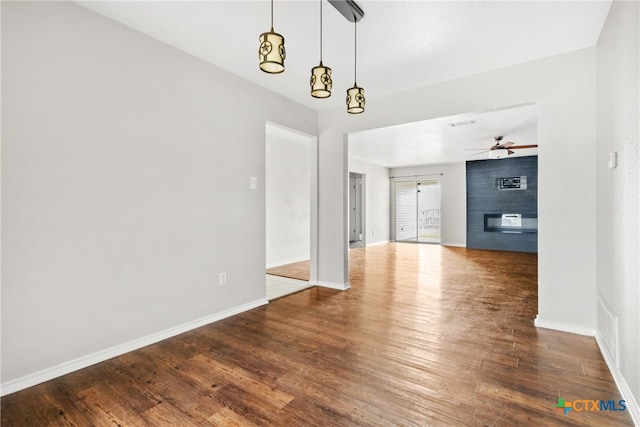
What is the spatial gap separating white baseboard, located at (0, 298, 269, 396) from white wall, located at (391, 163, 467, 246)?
7.76m

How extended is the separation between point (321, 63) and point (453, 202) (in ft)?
27.2

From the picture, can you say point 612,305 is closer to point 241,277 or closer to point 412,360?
point 412,360

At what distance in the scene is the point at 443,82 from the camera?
11.2 ft

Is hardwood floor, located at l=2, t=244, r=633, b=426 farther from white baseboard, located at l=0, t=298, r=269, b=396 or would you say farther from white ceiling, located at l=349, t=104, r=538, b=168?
white ceiling, located at l=349, t=104, r=538, b=168

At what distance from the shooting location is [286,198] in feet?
20.6

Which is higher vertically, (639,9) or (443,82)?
(443,82)

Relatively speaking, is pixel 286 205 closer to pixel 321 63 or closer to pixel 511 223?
pixel 321 63

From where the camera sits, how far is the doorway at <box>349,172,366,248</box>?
9.09 metres

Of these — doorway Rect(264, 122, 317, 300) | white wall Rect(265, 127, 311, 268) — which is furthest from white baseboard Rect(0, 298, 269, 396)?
white wall Rect(265, 127, 311, 268)

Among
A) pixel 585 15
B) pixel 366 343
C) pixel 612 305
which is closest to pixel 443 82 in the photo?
pixel 585 15

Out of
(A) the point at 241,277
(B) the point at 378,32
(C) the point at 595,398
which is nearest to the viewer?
(C) the point at 595,398

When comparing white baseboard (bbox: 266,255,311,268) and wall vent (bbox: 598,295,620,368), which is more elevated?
wall vent (bbox: 598,295,620,368)

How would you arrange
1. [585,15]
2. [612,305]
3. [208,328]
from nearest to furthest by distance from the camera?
[612,305], [585,15], [208,328]

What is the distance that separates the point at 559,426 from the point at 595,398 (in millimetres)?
462
